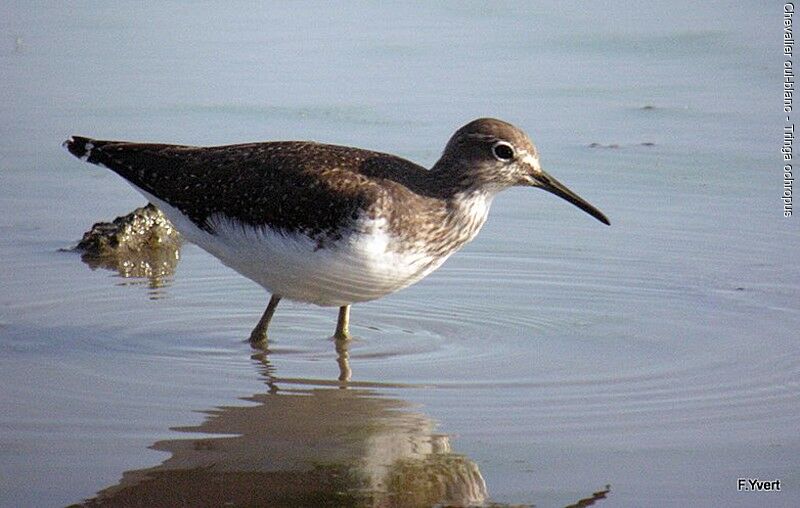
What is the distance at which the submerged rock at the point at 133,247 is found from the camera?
9.43 meters

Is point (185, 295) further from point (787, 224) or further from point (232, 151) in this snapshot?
point (787, 224)

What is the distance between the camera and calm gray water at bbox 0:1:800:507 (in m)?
6.16

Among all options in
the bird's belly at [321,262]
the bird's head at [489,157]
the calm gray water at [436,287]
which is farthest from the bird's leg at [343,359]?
the bird's head at [489,157]

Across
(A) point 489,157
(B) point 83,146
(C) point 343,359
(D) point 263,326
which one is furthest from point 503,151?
(B) point 83,146

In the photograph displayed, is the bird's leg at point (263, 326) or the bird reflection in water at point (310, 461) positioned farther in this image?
the bird's leg at point (263, 326)

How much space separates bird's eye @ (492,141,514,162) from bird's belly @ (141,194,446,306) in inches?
26.7

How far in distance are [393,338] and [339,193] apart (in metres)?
0.99

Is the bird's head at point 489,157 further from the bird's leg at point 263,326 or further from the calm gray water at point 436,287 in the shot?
the bird's leg at point 263,326

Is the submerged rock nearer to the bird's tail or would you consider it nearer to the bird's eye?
the bird's tail

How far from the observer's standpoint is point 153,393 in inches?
276

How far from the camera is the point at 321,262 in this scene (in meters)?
7.66

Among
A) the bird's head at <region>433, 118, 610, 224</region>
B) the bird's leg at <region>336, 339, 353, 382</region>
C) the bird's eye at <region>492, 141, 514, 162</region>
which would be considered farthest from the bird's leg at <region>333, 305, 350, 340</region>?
the bird's eye at <region>492, 141, 514, 162</region>

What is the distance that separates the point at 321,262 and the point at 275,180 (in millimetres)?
666

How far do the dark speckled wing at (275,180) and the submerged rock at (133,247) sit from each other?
2.57 ft
